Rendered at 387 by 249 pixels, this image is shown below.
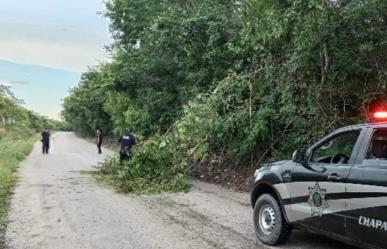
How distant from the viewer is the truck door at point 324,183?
6.40 metres

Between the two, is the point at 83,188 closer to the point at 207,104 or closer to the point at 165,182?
the point at 165,182


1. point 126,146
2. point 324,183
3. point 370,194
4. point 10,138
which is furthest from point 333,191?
point 10,138

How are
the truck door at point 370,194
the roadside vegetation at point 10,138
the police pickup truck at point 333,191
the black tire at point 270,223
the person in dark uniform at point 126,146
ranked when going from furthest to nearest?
1. the person in dark uniform at point 126,146
2. the roadside vegetation at point 10,138
3. the black tire at point 270,223
4. the police pickup truck at point 333,191
5. the truck door at point 370,194

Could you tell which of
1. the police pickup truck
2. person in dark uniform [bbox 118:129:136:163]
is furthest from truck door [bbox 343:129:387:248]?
person in dark uniform [bbox 118:129:136:163]

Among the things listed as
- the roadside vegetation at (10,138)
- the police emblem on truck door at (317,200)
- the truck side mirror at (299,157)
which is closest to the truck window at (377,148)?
the police emblem on truck door at (317,200)

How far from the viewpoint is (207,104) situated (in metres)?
15.2

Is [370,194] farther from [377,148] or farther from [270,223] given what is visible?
[270,223]

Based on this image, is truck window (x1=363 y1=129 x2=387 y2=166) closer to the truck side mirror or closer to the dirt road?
the truck side mirror

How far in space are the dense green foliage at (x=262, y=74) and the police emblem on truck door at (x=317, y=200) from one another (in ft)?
18.1

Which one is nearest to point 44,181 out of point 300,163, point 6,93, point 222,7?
point 222,7

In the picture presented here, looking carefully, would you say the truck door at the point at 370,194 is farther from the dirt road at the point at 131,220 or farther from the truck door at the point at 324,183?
the dirt road at the point at 131,220

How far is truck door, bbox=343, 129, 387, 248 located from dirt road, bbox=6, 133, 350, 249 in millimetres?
1733

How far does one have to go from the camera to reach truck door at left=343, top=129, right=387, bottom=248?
5738mm

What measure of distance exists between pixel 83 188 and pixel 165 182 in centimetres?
233
